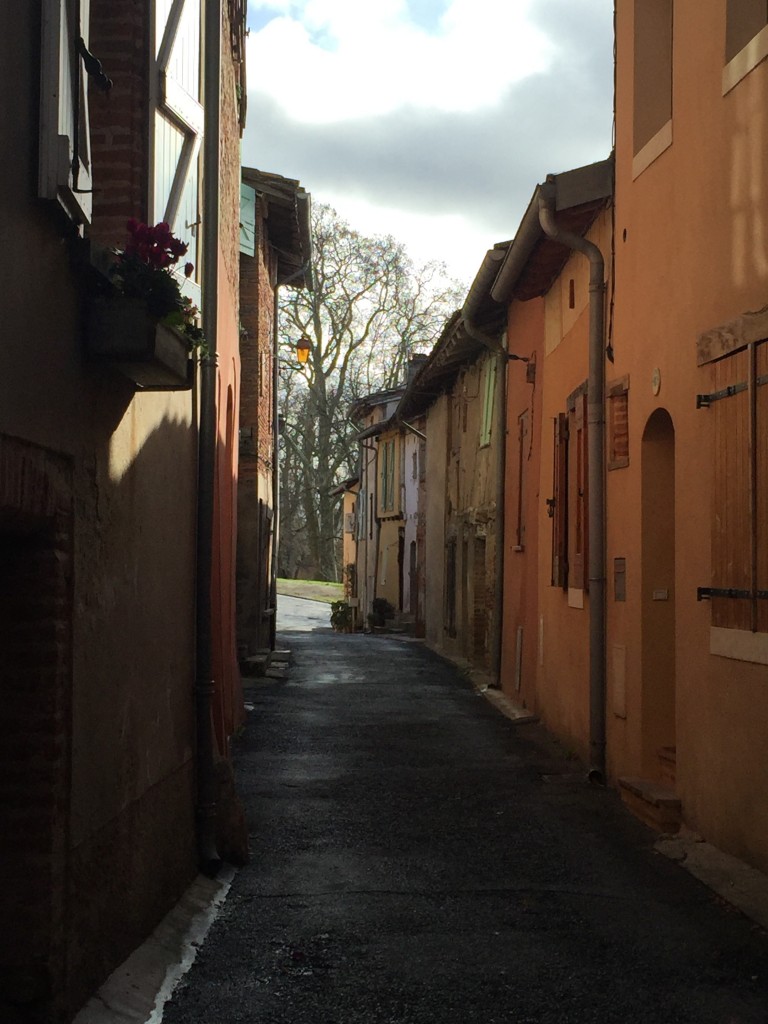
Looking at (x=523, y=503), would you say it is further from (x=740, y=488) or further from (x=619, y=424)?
(x=740, y=488)

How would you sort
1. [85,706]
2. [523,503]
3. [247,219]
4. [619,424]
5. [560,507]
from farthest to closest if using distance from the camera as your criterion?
[523,503] → [247,219] → [560,507] → [619,424] → [85,706]

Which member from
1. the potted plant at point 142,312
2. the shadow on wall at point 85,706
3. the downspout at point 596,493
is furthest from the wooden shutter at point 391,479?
the potted plant at point 142,312

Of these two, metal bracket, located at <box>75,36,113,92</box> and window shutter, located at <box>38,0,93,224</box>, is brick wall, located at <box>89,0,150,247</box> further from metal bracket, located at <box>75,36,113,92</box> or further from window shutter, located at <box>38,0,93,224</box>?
window shutter, located at <box>38,0,93,224</box>

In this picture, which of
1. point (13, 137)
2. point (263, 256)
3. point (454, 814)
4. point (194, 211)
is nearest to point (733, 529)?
point (454, 814)

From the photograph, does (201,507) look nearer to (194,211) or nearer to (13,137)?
(194,211)

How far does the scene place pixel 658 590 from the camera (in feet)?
29.9

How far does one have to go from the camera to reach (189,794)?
689cm

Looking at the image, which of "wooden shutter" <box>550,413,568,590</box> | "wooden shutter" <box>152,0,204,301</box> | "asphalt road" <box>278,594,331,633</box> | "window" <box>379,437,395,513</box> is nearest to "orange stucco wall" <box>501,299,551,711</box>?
"wooden shutter" <box>550,413,568,590</box>

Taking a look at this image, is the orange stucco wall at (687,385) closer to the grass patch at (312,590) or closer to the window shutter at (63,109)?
the window shutter at (63,109)

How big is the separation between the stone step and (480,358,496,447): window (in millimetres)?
9918

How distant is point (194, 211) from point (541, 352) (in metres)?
7.80

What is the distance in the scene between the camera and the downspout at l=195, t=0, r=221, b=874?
7.14 metres

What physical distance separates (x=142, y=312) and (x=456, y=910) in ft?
10.6

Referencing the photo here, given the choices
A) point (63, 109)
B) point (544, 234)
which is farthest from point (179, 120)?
point (544, 234)
